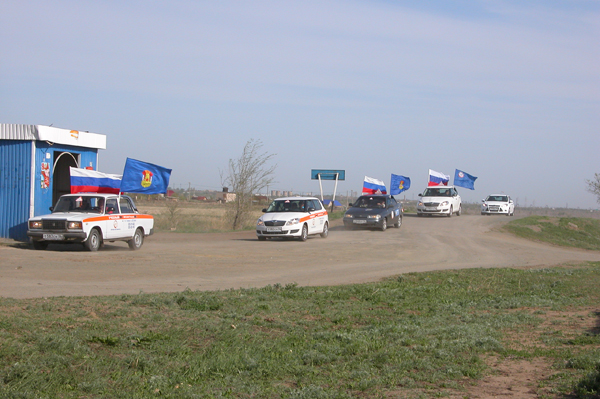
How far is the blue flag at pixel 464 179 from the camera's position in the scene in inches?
1933

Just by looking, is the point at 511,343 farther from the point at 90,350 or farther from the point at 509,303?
the point at 90,350

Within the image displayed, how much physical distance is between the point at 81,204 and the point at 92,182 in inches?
62.2

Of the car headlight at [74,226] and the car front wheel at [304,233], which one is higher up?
the car headlight at [74,226]

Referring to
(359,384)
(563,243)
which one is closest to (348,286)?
(359,384)

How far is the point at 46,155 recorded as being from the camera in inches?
773

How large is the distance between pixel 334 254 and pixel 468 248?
6416 millimetres

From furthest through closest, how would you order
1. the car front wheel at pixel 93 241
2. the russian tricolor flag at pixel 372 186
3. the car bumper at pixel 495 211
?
the car bumper at pixel 495 211 < the russian tricolor flag at pixel 372 186 < the car front wheel at pixel 93 241

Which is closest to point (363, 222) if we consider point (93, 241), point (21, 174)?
point (93, 241)

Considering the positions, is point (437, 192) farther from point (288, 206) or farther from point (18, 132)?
point (18, 132)

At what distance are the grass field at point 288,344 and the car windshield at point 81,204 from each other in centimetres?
914

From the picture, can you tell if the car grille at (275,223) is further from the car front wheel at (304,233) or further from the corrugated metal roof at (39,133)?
the corrugated metal roof at (39,133)

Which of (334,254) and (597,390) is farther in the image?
(334,254)

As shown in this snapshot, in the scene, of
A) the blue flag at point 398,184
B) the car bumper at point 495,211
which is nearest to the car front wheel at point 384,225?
the blue flag at point 398,184

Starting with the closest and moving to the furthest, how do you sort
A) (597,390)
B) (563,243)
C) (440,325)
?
(597,390), (440,325), (563,243)
